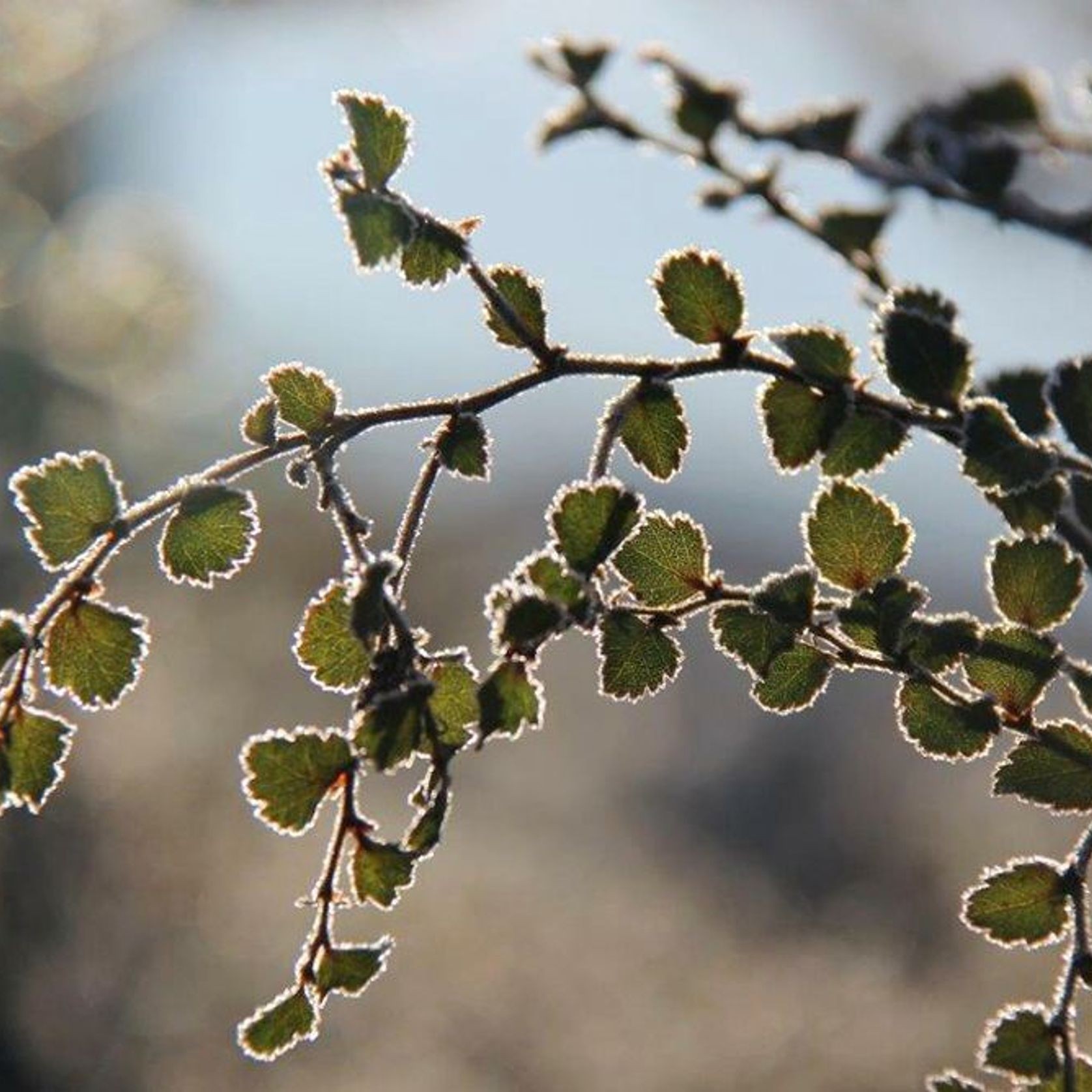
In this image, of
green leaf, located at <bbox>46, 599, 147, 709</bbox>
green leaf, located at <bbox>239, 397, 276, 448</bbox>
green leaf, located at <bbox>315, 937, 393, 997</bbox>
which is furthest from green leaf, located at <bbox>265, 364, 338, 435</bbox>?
green leaf, located at <bbox>315, 937, 393, 997</bbox>

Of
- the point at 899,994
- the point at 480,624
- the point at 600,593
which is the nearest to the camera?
the point at 600,593

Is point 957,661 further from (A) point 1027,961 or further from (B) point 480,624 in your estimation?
(B) point 480,624

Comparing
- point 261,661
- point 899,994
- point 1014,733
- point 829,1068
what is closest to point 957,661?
point 1014,733

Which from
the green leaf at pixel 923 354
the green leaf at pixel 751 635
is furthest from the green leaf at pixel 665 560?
the green leaf at pixel 923 354

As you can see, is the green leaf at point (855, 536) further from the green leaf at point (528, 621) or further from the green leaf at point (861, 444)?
the green leaf at point (528, 621)

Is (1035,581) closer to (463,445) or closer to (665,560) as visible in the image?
(665,560)

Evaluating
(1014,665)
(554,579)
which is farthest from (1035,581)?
(554,579)

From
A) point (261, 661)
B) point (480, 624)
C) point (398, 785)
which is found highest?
point (480, 624)
